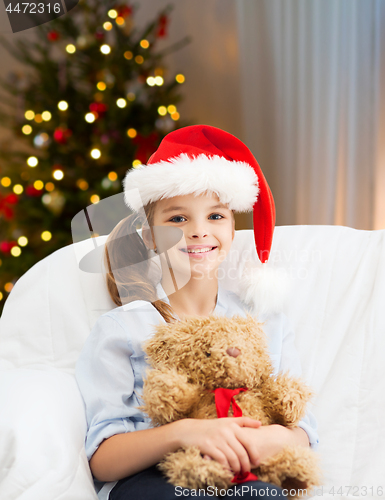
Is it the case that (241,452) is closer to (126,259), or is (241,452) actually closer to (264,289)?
(264,289)

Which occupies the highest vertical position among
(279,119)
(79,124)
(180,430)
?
(79,124)

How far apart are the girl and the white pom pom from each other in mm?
23

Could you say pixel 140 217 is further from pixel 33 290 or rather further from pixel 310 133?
pixel 310 133

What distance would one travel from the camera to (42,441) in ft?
2.05

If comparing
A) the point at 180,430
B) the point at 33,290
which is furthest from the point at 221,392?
the point at 33,290

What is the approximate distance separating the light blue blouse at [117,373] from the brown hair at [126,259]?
9 cm

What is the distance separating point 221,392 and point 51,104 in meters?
1.75

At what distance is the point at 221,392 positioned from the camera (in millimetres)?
602

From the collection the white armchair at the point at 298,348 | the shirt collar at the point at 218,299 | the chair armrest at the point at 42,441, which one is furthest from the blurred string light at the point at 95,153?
the chair armrest at the point at 42,441

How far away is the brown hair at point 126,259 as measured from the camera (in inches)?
36.4

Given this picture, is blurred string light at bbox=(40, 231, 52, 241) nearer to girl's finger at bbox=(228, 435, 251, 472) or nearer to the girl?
the girl

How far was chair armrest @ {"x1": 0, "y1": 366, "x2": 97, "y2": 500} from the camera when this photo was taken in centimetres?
59

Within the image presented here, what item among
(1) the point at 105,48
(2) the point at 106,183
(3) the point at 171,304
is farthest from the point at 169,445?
(1) the point at 105,48

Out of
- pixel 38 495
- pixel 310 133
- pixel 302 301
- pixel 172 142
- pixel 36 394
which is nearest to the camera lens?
pixel 38 495
